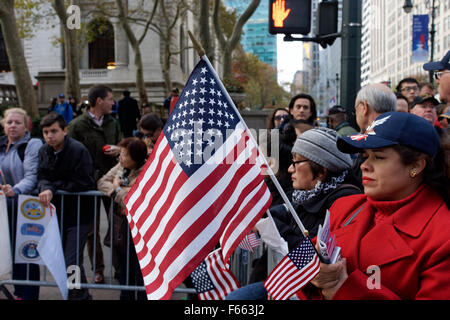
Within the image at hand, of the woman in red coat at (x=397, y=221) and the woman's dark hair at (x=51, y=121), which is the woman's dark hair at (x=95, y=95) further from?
the woman in red coat at (x=397, y=221)

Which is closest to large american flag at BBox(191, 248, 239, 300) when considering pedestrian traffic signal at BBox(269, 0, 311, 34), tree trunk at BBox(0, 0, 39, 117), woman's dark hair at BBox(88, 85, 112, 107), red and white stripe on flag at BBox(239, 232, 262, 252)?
red and white stripe on flag at BBox(239, 232, 262, 252)

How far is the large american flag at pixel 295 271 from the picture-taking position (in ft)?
6.97

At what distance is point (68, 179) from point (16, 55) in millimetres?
12924

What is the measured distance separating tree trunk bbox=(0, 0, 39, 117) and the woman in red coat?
15722mm

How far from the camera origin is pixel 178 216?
248 centimetres

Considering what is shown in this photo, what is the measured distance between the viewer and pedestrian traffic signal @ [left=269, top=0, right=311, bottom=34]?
7.09m

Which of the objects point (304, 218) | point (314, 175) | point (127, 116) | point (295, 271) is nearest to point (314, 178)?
point (314, 175)

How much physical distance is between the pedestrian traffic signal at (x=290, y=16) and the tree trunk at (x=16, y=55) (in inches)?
448

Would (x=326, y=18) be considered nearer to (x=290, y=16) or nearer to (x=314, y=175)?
(x=290, y=16)

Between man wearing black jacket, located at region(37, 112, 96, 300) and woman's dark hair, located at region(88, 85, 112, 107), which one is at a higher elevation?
woman's dark hair, located at region(88, 85, 112, 107)

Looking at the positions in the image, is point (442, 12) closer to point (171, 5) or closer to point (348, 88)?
point (171, 5)

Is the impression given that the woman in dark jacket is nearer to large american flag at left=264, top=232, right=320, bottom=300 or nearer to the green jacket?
large american flag at left=264, top=232, right=320, bottom=300

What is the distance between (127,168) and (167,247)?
270cm

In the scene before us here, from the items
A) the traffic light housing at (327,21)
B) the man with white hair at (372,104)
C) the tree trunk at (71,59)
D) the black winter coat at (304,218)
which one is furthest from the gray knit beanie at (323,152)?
the tree trunk at (71,59)
